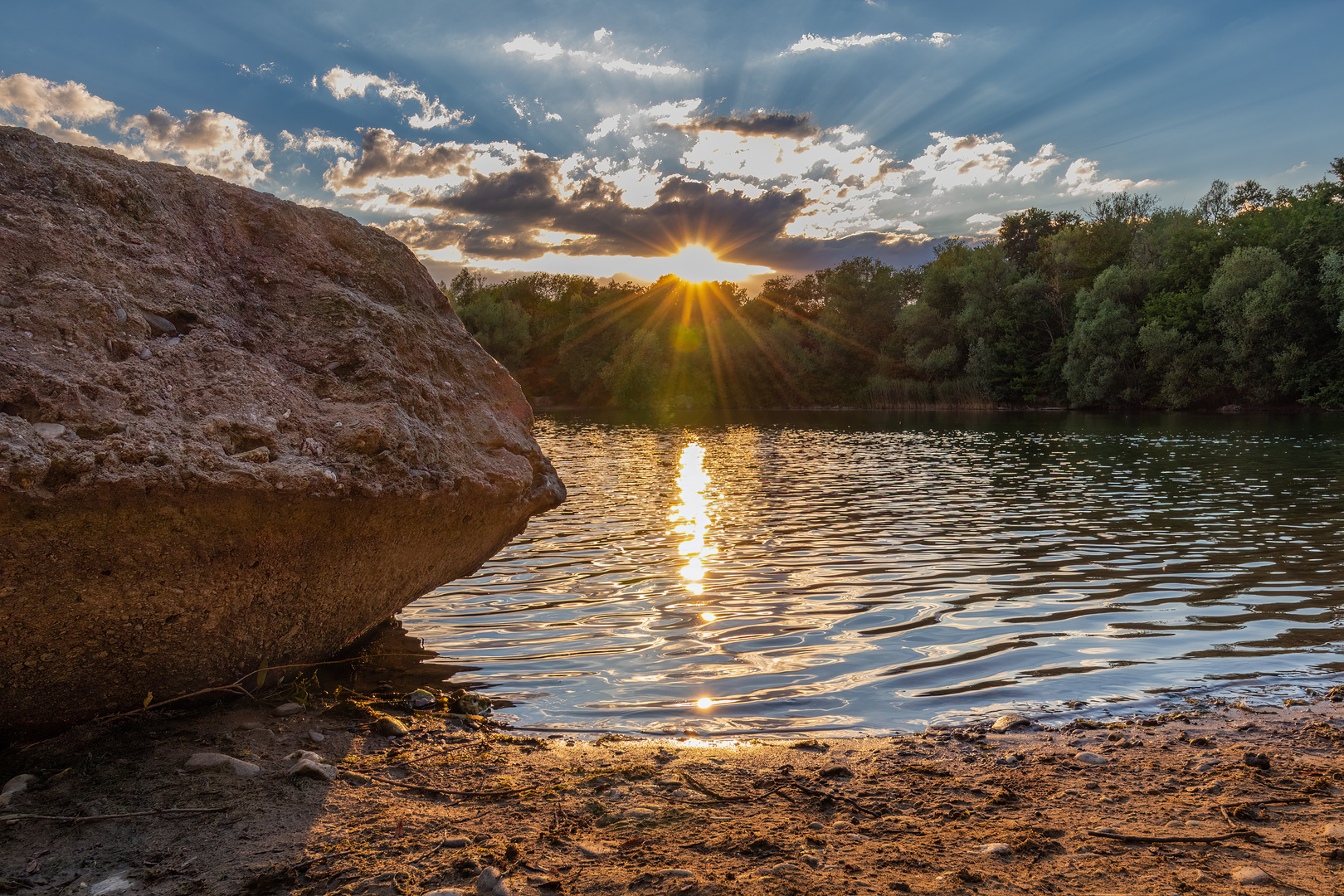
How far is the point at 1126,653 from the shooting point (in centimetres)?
702

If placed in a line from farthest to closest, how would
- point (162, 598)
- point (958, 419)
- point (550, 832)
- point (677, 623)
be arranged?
point (958, 419), point (677, 623), point (162, 598), point (550, 832)

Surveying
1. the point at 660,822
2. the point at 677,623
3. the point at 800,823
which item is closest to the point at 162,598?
the point at 660,822

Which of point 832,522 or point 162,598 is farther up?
point 162,598

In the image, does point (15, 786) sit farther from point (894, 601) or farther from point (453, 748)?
point (894, 601)

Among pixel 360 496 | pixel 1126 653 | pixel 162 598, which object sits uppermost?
pixel 360 496

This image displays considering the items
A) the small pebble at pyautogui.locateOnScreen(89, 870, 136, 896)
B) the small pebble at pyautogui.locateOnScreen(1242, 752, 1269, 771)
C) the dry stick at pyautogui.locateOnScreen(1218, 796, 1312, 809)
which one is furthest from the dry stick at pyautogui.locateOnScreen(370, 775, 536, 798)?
the small pebble at pyautogui.locateOnScreen(1242, 752, 1269, 771)

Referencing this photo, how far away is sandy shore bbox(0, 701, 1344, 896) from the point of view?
10.6 ft

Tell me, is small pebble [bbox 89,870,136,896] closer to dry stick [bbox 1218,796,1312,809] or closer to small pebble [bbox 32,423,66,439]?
small pebble [bbox 32,423,66,439]

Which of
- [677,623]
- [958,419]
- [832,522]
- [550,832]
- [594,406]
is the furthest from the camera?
[594,406]

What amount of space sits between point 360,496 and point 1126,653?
6309 mm

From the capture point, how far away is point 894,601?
353 inches

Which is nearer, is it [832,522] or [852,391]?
[832,522]

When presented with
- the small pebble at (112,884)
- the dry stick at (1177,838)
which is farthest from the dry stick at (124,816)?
the dry stick at (1177,838)

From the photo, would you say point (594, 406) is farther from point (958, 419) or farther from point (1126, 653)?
point (1126, 653)
